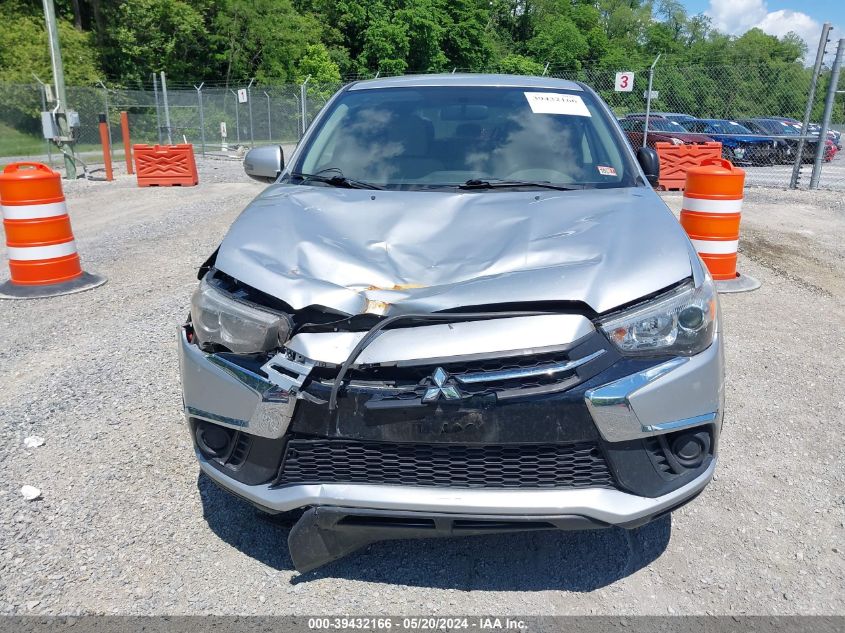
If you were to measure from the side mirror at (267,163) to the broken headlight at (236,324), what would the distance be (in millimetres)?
1598

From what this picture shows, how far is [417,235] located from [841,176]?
18391 millimetres

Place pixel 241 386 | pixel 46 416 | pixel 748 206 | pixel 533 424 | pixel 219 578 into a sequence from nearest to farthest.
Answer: pixel 533 424 → pixel 241 386 → pixel 219 578 → pixel 46 416 → pixel 748 206

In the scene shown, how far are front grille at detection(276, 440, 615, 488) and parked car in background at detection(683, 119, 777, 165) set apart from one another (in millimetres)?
19723

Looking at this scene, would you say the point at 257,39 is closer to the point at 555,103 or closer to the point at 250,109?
the point at 250,109

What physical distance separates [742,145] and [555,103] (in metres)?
19.1

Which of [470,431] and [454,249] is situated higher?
[454,249]

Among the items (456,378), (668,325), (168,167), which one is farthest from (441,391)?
(168,167)

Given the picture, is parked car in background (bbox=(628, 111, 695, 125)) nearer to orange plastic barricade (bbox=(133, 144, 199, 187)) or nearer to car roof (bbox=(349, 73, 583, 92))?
orange plastic barricade (bbox=(133, 144, 199, 187))

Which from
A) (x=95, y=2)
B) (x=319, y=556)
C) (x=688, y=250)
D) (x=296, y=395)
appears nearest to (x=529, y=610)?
(x=319, y=556)

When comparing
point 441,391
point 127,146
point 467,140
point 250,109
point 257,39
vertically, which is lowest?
point 127,146

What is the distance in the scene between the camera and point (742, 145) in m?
20.3

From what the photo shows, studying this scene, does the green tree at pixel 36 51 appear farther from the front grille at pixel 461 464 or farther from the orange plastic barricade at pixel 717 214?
the front grille at pixel 461 464

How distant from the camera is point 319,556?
2.34 m

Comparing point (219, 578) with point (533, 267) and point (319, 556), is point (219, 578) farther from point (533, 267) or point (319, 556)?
point (533, 267)
